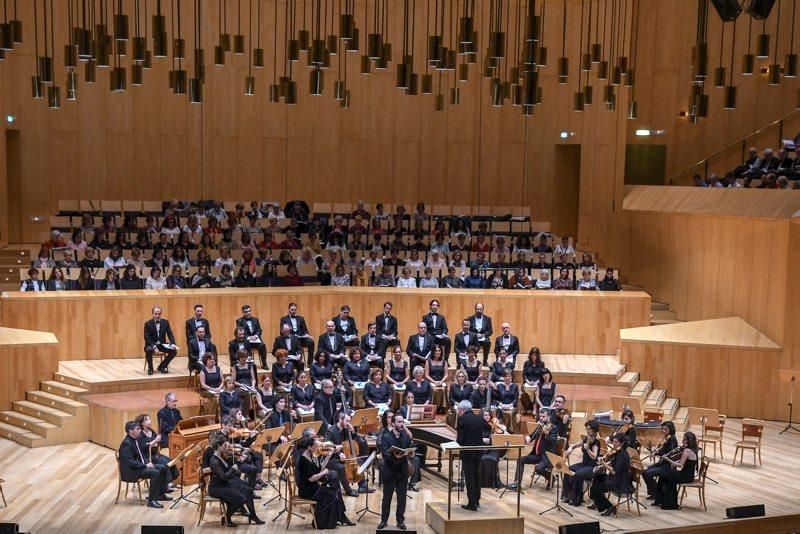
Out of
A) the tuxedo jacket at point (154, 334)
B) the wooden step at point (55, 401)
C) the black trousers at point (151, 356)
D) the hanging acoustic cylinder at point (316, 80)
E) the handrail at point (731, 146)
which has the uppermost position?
the hanging acoustic cylinder at point (316, 80)

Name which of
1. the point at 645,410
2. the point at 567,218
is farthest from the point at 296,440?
the point at 567,218

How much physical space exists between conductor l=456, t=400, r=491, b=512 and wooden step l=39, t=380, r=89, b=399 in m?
5.14

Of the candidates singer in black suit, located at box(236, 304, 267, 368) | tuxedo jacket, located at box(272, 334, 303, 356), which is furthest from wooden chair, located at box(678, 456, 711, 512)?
singer in black suit, located at box(236, 304, 267, 368)

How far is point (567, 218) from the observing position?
75.3ft

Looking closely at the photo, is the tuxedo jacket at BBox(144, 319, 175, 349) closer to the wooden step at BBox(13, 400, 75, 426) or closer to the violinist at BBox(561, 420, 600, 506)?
the wooden step at BBox(13, 400, 75, 426)

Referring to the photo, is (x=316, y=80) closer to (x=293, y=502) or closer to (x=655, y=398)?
(x=293, y=502)

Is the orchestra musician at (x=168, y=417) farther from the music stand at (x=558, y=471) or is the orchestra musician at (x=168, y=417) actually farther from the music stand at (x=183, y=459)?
the music stand at (x=558, y=471)

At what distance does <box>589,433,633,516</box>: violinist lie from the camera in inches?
456

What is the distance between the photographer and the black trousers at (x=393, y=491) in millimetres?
10852

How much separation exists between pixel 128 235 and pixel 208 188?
3990mm

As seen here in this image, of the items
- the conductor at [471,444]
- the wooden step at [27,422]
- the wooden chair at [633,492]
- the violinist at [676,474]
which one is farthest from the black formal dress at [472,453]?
the wooden step at [27,422]

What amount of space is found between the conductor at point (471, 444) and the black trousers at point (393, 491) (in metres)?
0.63

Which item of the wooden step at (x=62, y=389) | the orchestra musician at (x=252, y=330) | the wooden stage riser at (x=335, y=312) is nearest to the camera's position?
the wooden step at (x=62, y=389)

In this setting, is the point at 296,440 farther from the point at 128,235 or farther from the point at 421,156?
the point at 421,156
